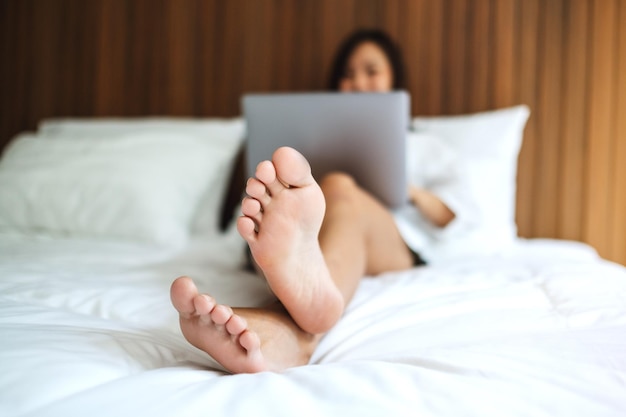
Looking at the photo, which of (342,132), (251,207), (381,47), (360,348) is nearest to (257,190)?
(251,207)

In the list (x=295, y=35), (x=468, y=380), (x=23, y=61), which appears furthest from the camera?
(x=23, y=61)

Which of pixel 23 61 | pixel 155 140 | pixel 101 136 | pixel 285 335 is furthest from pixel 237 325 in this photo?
pixel 23 61

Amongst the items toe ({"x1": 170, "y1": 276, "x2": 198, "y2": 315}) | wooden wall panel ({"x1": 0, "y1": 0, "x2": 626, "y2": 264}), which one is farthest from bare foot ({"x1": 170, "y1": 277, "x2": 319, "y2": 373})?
wooden wall panel ({"x1": 0, "y1": 0, "x2": 626, "y2": 264})

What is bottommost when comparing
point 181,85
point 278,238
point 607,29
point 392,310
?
point 392,310

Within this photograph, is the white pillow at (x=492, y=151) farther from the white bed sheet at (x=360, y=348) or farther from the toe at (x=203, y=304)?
the toe at (x=203, y=304)

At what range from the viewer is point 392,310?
0.80m

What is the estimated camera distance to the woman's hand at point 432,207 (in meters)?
1.26

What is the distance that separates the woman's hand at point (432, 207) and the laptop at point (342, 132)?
137 millimetres

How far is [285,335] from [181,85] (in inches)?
63.6

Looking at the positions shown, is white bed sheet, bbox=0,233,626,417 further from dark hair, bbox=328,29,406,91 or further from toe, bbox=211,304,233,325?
dark hair, bbox=328,29,406,91

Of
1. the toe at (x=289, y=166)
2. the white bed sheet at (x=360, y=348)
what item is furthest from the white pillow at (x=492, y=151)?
the toe at (x=289, y=166)

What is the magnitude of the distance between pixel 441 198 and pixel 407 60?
2.52 ft

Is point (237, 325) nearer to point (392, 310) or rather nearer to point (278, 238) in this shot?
point (278, 238)

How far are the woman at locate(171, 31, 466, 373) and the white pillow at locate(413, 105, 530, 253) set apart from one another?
612mm
